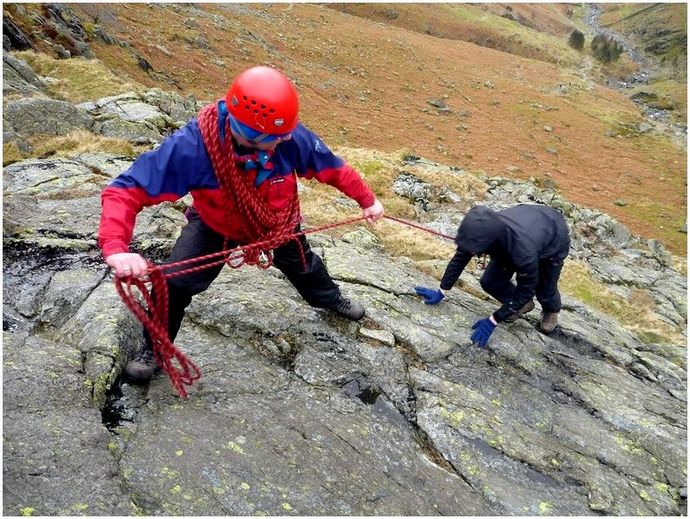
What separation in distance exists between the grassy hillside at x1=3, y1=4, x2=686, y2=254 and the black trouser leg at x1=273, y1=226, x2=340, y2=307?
14489 mm

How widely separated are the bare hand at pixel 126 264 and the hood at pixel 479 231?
140 inches

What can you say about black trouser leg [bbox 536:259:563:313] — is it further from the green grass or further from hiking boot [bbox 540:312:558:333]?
the green grass

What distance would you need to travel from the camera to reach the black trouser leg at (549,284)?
6598mm

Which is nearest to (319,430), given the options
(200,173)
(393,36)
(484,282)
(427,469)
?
(427,469)

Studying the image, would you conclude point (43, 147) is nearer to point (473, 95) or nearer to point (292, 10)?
point (473, 95)

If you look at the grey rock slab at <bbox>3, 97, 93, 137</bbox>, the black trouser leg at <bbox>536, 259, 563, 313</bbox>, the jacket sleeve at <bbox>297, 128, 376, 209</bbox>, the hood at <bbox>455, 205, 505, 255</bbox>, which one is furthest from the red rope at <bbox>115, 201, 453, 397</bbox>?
the grey rock slab at <bbox>3, 97, 93, 137</bbox>

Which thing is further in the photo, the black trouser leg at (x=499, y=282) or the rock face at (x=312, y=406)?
the black trouser leg at (x=499, y=282)

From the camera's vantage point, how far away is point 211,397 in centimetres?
468

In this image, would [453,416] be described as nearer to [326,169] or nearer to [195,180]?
[326,169]

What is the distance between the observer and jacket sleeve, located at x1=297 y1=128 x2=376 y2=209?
4555 millimetres

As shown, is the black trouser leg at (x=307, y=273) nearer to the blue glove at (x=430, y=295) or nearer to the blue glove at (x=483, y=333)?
the blue glove at (x=430, y=295)

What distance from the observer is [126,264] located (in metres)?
3.46

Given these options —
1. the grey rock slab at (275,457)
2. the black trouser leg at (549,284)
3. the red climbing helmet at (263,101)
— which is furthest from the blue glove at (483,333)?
the red climbing helmet at (263,101)

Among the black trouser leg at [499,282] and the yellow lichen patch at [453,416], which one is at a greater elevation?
the black trouser leg at [499,282]
